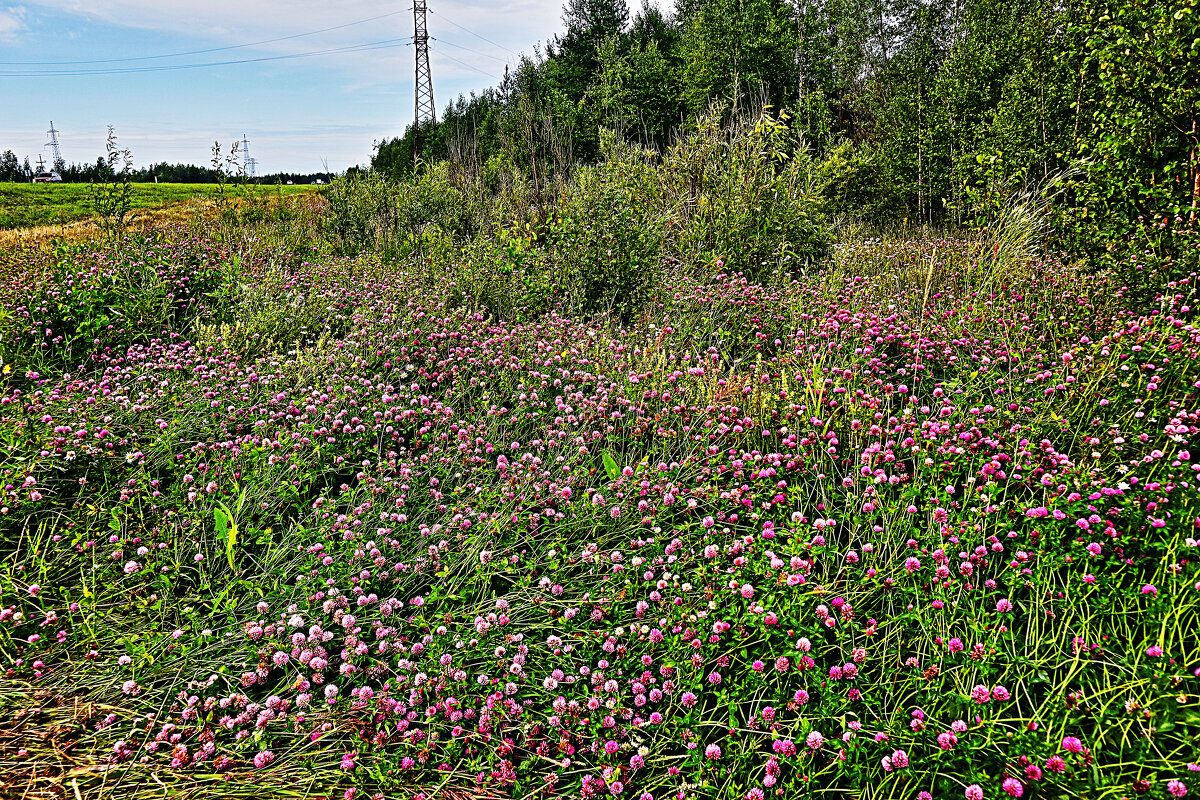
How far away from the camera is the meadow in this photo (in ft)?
6.18

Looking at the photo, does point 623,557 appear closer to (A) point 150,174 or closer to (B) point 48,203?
(B) point 48,203

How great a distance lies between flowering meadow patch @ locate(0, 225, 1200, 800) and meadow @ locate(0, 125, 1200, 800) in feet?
0.07

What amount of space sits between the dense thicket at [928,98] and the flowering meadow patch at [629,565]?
39.9 inches

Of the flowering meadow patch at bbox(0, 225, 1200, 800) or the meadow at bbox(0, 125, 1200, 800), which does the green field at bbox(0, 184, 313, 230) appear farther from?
the flowering meadow patch at bbox(0, 225, 1200, 800)

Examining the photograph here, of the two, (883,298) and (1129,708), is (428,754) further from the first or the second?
(883,298)

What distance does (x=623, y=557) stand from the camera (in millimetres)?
2557

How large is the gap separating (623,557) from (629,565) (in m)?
0.04

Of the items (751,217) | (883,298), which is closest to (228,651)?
(883,298)

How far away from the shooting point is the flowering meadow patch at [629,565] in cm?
188

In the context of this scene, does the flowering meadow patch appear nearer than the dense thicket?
Yes

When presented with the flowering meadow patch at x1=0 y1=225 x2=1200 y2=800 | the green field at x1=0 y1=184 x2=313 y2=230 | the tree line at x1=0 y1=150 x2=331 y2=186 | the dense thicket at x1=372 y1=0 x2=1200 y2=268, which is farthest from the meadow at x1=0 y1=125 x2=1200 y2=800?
the tree line at x1=0 y1=150 x2=331 y2=186

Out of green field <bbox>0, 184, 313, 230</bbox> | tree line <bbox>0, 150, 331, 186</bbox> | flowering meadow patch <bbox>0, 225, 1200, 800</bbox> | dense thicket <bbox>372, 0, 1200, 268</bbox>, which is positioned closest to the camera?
flowering meadow patch <bbox>0, 225, 1200, 800</bbox>

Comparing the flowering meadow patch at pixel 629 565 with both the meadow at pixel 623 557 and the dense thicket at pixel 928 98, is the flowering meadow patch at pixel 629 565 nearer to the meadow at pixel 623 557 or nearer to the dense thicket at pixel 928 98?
the meadow at pixel 623 557

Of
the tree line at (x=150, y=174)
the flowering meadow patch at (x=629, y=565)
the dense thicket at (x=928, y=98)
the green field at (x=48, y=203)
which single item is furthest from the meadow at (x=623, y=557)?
the tree line at (x=150, y=174)
